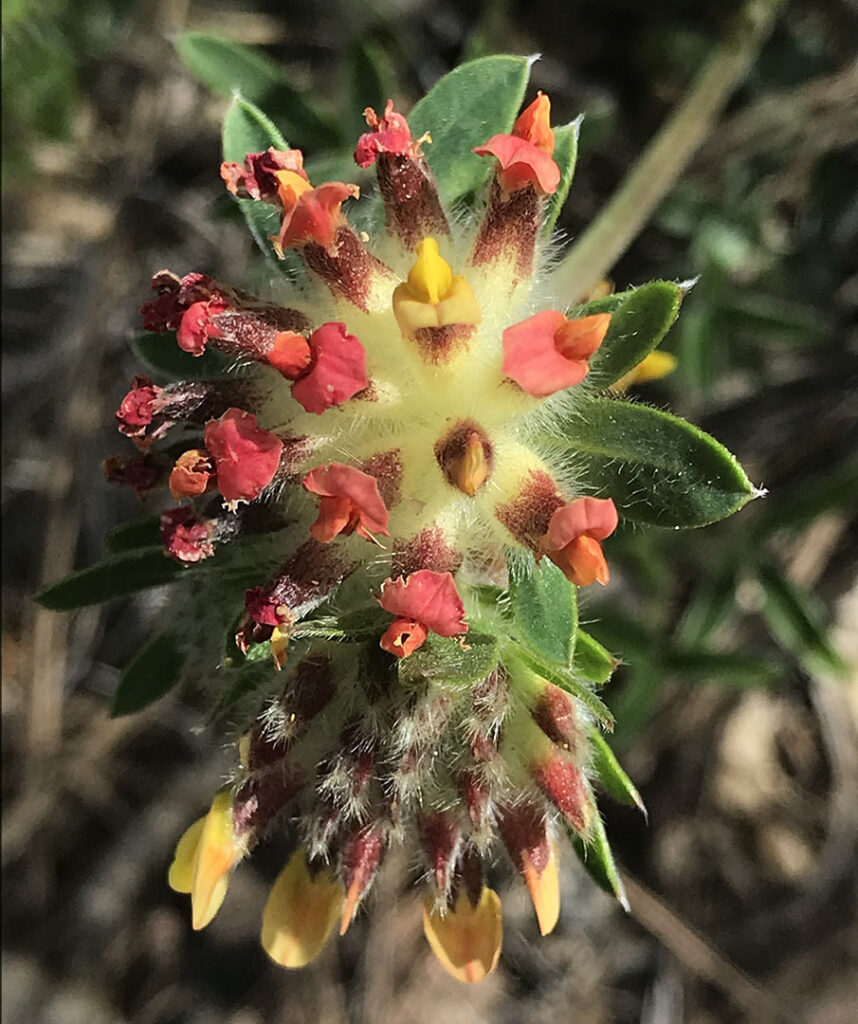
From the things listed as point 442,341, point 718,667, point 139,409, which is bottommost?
point 718,667

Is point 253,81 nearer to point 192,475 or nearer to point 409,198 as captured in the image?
point 409,198

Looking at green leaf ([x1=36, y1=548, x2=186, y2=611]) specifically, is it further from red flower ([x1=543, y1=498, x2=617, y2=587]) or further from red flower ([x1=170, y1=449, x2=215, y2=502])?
red flower ([x1=543, y1=498, x2=617, y2=587])

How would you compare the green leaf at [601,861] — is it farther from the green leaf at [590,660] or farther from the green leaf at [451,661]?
the green leaf at [451,661]

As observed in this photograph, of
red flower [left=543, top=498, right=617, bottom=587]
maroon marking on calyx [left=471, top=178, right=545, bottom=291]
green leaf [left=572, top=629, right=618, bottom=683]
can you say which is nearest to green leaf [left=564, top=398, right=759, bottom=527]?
red flower [left=543, top=498, right=617, bottom=587]

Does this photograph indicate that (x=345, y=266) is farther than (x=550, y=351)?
Yes

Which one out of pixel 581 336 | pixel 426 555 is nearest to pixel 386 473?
pixel 426 555

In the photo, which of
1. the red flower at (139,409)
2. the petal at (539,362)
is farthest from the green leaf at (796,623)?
the red flower at (139,409)
